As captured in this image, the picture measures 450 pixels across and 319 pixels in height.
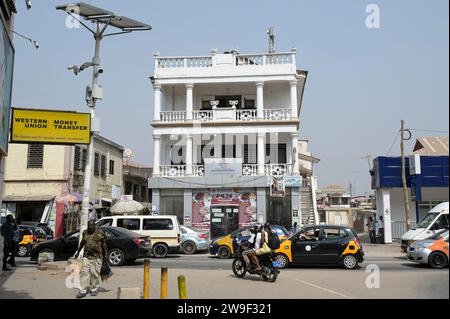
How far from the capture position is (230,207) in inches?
1061

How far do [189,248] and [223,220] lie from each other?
5.93 meters

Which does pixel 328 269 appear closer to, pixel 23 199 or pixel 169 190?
pixel 169 190

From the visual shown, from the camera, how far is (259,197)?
87.1 ft

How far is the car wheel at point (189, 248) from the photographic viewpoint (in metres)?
21.2

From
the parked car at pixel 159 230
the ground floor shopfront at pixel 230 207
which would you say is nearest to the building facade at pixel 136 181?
Answer: the ground floor shopfront at pixel 230 207

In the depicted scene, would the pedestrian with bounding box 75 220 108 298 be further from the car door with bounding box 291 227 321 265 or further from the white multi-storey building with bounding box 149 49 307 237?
the white multi-storey building with bounding box 149 49 307 237

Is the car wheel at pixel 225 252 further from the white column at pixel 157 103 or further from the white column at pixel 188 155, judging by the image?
the white column at pixel 157 103

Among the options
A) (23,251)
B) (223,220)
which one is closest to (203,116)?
(223,220)

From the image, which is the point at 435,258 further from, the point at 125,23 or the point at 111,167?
the point at 111,167

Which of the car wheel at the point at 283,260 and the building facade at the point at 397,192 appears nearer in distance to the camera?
the car wheel at the point at 283,260

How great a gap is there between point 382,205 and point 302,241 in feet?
44.1

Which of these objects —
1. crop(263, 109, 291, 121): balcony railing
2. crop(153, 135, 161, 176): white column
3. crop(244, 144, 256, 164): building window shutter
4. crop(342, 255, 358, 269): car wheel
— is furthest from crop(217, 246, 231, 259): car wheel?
crop(263, 109, 291, 121): balcony railing

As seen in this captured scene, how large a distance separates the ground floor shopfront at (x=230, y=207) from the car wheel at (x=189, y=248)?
5.58 meters

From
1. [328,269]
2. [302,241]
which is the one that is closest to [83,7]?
[302,241]
